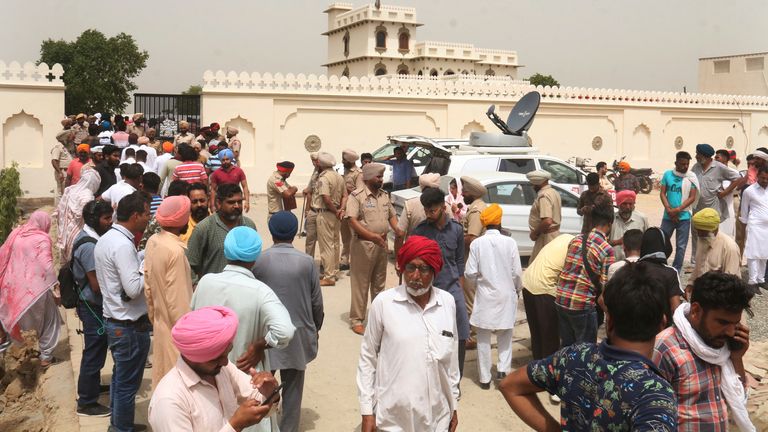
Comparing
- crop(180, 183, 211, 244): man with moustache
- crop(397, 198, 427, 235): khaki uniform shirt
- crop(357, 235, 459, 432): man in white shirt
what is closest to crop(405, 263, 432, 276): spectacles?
crop(357, 235, 459, 432): man in white shirt

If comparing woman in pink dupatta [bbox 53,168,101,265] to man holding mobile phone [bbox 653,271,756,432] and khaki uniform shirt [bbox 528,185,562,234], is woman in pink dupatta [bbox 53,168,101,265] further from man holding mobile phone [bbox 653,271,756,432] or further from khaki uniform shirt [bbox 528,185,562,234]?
man holding mobile phone [bbox 653,271,756,432]

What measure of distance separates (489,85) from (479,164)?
11.9 m

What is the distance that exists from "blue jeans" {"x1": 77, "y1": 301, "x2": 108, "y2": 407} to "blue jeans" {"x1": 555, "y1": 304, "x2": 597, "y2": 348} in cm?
342

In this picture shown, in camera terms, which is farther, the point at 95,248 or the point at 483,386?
the point at 483,386

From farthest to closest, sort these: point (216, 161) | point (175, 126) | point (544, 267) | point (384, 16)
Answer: point (384, 16) → point (175, 126) → point (216, 161) → point (544, 267)

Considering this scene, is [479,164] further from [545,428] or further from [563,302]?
[545,428]

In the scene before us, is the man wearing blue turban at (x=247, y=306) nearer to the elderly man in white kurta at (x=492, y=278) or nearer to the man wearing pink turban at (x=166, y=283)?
the man wearing pink turban at (x=166, y=283)

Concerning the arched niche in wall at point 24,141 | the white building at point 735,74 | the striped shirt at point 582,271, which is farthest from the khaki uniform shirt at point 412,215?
the white building at point 735,74

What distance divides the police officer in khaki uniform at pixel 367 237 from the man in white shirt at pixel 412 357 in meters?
3.72

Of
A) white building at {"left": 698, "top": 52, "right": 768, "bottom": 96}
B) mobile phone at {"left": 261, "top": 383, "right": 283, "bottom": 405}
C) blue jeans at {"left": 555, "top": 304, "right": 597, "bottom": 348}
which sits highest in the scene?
white building at {"left": 698, "top": 52, "right": 768, "bottom": 96}

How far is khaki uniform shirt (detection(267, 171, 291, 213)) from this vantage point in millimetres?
9797

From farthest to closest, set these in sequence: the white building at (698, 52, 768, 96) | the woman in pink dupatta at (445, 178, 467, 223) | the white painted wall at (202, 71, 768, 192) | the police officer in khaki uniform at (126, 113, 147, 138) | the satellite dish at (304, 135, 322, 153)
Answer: the white building at (698, 52, 768, 96) → the satellite dish at (304, 135, 322, 153) → the white painted wall at (202, 71, 768, 192) → the police officer in khaki uniform at (126, 113, 147, 138) → the woman in pink dupatta at (445, 178, 467, 223)

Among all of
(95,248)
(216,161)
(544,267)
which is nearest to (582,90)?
(216,161)

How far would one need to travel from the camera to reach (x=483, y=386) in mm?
6051
